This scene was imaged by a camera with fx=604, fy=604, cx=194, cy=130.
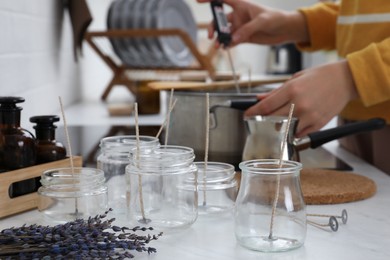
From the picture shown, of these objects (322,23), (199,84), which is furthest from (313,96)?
(322,23)

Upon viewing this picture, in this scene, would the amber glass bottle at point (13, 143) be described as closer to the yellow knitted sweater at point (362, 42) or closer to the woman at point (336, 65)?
the woman at point (336, 65)

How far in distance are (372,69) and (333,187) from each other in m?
0.26

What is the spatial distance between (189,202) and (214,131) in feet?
1.24

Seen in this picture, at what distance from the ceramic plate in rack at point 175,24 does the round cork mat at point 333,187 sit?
1.34 m

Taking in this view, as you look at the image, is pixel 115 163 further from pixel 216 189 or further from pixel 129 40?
pixel 129 40

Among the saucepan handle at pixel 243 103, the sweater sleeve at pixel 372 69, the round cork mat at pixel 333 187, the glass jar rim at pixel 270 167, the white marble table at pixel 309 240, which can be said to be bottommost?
the white marble table at pixel 309 240

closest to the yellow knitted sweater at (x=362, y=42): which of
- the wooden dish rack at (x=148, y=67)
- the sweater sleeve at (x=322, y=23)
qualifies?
the sweater sleeve at (x=322, y=23)

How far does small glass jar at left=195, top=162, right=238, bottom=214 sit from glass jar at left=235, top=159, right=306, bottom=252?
15cm

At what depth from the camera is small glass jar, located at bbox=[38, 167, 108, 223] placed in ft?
2.78

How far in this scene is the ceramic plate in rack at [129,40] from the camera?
7.97 ft

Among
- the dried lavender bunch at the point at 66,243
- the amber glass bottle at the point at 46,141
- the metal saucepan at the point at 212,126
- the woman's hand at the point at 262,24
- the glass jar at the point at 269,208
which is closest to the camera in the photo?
the dried lavender bunch at the point at 66,243

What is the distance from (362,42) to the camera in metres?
1.39

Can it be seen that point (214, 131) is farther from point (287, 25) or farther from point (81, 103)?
point (81, 103)

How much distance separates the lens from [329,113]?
3.79 feet
